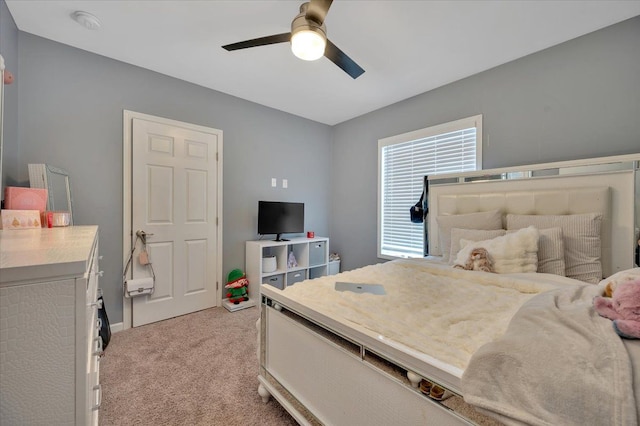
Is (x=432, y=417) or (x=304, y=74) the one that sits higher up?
(x=304, y=74)

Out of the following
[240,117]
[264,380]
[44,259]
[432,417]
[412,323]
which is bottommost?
[264,380]

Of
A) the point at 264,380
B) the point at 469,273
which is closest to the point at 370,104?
the point at 469,273

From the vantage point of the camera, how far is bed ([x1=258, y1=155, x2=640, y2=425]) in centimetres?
64

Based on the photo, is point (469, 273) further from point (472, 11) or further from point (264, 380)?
point (472, 11)

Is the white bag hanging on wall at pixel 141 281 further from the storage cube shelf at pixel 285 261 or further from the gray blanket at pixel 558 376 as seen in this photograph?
the gray blanket at pixel 558 376

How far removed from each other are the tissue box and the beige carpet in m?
1.13

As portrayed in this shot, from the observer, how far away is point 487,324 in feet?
3.58

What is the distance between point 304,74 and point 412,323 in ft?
8.46

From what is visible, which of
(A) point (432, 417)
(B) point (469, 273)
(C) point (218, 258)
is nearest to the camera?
(A) point (432, 417)

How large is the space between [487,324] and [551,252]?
1.22 m

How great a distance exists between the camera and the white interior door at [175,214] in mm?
2670

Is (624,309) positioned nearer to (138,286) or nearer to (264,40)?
(264,40)

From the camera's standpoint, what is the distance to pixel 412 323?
1.11 meters

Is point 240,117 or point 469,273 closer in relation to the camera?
point 469,273
